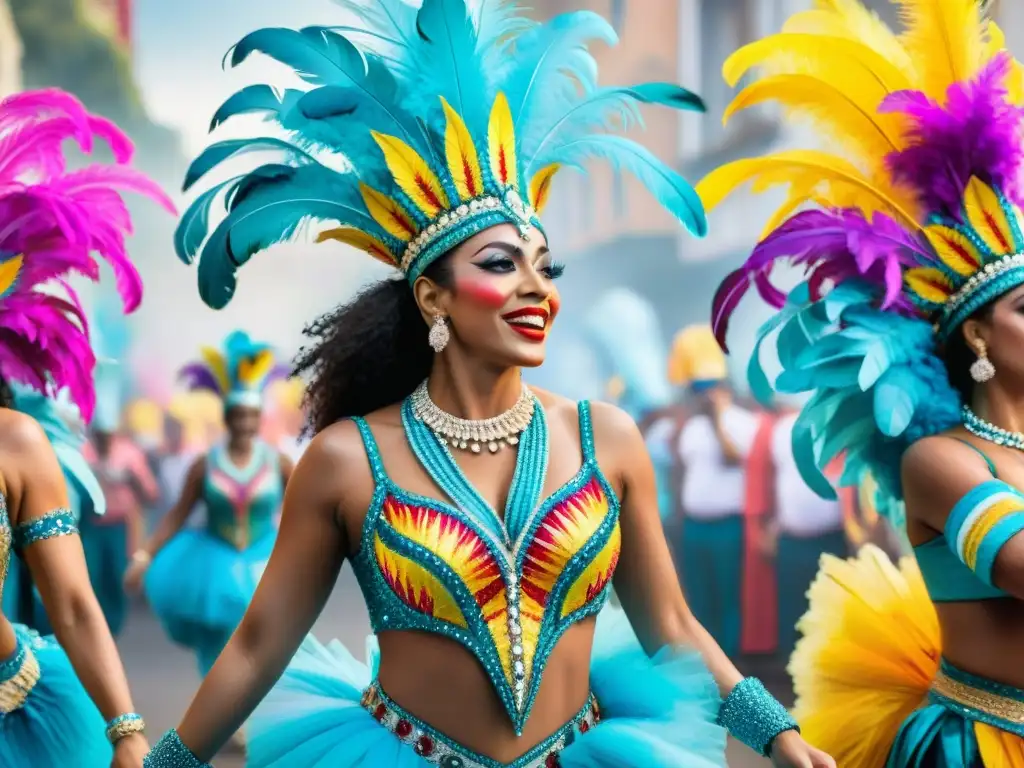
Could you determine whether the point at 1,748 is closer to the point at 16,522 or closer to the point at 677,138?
the point at 16,522

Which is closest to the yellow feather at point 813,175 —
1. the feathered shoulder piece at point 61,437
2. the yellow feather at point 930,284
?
the yellow feather at point 930,284

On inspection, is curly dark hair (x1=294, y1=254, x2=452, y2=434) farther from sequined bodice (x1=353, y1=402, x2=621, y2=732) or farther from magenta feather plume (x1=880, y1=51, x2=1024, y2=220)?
magenta feather plume (x1=880, y1=51, x2=1024, y2=220)

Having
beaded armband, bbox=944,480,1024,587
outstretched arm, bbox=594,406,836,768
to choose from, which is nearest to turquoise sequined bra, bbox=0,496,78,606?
outstretched arm, bbox=594,406,836,768

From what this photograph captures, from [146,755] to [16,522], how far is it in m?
0.59

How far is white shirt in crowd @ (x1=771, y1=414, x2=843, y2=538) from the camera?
23.6 ft

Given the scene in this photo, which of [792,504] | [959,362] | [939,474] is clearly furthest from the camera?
[792,504]

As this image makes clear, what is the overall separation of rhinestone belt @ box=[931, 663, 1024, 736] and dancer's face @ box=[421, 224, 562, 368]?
1.17m

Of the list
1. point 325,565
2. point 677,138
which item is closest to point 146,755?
point 325,565

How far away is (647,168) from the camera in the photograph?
8.15 ft

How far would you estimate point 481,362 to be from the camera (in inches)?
92.3

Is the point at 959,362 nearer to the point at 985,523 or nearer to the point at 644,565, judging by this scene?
the point at 985,523

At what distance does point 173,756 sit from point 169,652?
5651mm

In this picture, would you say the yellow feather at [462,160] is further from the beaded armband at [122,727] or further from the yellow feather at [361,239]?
the beaded armband at [122,727]

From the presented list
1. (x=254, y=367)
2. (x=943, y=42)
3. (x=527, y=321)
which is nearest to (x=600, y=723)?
(x=527, y=321)
